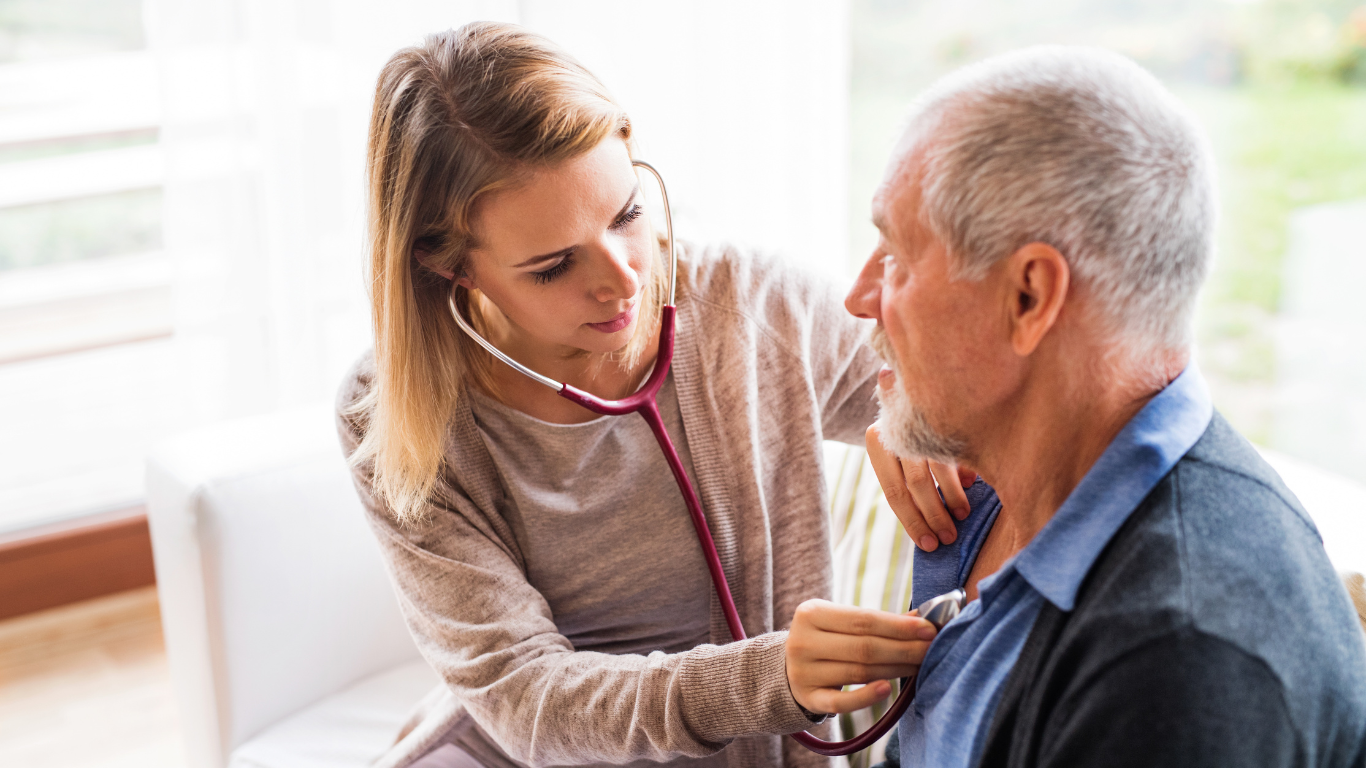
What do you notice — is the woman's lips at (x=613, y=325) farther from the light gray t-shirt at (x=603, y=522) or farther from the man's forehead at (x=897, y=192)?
the man's forehead at (x=897, y=192)

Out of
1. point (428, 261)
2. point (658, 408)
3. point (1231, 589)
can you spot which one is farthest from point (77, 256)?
point (1231, 589)

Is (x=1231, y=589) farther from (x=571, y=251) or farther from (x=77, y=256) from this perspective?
(x=77, y=256)

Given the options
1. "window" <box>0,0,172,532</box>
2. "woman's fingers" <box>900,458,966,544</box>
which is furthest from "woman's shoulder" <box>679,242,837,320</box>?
"window" <box>0,0,172,532</box>

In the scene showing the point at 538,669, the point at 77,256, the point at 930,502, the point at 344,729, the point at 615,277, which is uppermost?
the point at 615,277

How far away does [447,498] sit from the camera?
1.31 meters

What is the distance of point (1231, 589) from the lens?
711mm

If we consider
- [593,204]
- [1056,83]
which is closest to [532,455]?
[593,204]

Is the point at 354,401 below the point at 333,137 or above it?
below

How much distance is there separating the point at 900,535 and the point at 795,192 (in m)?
1.34

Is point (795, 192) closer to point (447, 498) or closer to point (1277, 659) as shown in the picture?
point (447, 498)

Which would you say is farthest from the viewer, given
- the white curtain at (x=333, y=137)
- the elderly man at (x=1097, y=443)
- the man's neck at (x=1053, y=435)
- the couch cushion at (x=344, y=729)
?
the white curtain at (x=333, y=137)

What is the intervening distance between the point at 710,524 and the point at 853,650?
45 centimetres

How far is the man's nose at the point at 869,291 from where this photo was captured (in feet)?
3.08

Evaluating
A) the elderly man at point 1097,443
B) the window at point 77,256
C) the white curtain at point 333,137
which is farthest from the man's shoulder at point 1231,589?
the window at point 77,256
